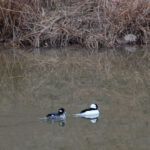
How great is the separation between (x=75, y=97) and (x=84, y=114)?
108 cm

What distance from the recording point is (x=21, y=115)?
6.98 metres

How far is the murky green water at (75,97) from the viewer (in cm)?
620

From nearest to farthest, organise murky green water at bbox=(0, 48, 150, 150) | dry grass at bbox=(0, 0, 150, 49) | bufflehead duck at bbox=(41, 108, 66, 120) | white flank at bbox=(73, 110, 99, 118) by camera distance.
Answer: murky green water at bbox=(0, 48, 150, 150), bufflehead duck at bbox=(41, 108, 66, 120), white flank at bbox=(73, 110, 99, 118), dry grass at bbox=(0, 0, 150, 49)

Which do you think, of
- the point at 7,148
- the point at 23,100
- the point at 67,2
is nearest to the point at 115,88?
the point at 23,100

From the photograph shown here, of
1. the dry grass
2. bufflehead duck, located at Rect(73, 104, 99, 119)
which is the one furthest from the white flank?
the dry grass

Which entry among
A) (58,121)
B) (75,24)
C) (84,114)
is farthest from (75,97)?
(75,24)

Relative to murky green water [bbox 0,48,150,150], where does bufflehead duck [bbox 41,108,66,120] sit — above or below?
above

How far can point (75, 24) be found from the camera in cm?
1331

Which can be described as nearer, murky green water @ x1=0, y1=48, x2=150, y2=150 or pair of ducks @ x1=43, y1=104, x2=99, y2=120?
murky green water @ x1=0, y1=48, x2=150, y2=150

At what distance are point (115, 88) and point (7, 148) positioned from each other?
127 inches

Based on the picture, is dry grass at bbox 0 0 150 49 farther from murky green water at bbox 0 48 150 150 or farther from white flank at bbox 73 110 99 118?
white flank at bbox 73 110 99 118

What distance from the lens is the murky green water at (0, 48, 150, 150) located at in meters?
6.20

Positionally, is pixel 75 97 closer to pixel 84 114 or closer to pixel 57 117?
pixel 84 114

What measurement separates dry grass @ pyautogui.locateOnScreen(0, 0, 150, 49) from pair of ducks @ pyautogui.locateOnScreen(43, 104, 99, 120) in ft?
19.4
